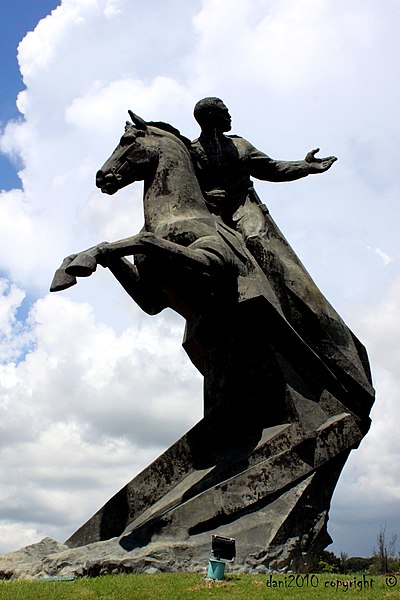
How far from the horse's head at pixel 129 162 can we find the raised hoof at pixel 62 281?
1898 mm

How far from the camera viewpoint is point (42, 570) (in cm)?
844

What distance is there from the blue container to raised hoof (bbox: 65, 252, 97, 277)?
3361 millimetres

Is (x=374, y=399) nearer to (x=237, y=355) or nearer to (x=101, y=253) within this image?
(x=237, y=355)

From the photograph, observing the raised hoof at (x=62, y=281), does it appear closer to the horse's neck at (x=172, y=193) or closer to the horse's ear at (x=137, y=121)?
the horse's neck at (x=172, y=193)

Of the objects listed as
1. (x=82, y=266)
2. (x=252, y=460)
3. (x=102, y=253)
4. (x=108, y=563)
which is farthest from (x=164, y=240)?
(x=108, y=563)

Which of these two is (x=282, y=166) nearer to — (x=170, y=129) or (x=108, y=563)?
(x=170, y=129)

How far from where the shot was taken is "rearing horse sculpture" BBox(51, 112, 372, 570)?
874cm

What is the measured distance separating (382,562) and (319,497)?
5.66 m

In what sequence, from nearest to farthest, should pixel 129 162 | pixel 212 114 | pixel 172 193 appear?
pixel 172 193
pixel 129 162
pixel 212 114

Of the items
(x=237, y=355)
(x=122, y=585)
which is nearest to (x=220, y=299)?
(x=237, y=355)

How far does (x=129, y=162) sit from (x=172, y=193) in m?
0.74

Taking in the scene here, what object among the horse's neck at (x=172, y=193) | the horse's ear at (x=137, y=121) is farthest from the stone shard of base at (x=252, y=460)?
the horse's ear at (x=137, y=121)

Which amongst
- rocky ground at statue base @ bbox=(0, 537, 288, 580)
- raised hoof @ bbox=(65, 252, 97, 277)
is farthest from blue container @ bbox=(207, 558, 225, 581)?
raised hoof @ bbox=(65, 252, 97, 277)

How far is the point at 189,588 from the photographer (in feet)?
23.0
